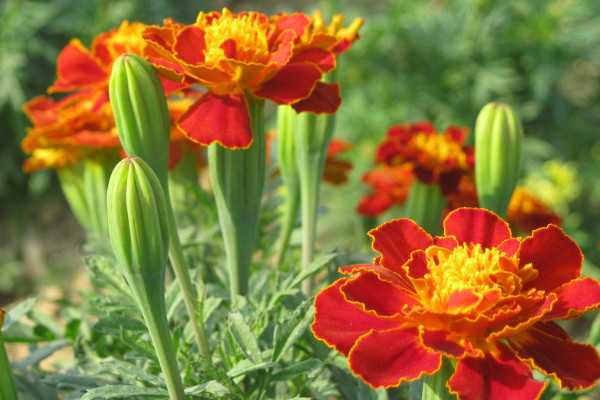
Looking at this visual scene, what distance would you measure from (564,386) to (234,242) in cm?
31

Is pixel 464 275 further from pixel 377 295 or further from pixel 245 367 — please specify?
pixel 245 367

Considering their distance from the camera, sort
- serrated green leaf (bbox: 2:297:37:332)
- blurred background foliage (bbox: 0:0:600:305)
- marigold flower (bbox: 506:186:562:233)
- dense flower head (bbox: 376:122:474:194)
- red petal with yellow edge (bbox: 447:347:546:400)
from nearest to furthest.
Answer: red petal with yellow edge (bbox: 447:347:546:400) → serrated green leaf (bbox: 2:297:37:332) → dense flower head (bbox: 376:122:474:194) → marigold flower (bbox: 506:186:562:233) → blurred background foliage (bbox: 0:0:600:305)

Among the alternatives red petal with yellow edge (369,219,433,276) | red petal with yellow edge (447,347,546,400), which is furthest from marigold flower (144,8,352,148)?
red petal with yellow edge (447,347,546,400)

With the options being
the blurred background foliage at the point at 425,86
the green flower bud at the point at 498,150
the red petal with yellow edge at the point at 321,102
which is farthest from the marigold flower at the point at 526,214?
the blurred background foliage at the point at 425,86

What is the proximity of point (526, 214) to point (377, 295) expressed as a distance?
0.64 m

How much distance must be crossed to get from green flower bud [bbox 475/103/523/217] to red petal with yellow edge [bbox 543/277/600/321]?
0.22 metres

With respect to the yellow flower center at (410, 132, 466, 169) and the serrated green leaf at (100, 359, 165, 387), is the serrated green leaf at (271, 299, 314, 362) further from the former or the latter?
the yellow flower center at (410, 132, 466, 169)

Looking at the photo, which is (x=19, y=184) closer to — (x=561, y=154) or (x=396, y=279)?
(x=561, y=154)

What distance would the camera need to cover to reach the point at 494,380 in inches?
17.5

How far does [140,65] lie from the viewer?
1.79 ft

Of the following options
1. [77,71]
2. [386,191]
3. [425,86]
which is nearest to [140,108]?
[77,71]

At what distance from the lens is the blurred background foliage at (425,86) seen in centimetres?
223

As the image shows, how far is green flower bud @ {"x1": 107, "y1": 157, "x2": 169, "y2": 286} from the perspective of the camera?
47 cm

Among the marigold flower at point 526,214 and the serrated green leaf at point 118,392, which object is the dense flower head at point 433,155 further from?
the serrated green leaf at point 118,392
